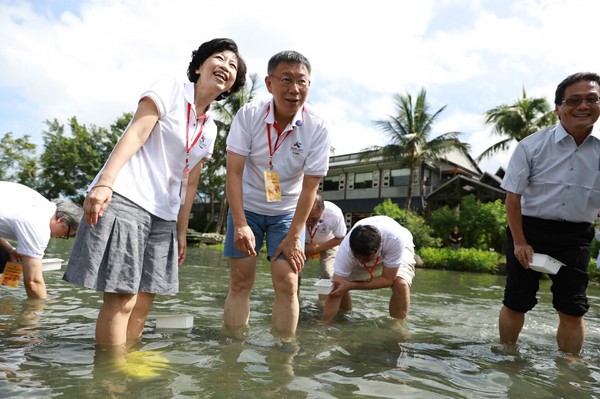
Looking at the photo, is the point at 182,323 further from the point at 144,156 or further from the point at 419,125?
the point at 419,125

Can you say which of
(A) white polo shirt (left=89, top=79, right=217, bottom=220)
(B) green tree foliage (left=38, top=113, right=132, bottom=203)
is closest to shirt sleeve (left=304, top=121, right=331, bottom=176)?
(A) white polo shirt (left=89, top=79, right=217, bottom=220)

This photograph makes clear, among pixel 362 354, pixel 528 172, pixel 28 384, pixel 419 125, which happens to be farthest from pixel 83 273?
pixel 419 125

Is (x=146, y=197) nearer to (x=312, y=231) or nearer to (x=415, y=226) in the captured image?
(x=312, y=231)

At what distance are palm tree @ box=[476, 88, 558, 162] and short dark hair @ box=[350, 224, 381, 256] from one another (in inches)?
998

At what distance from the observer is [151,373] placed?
2475 mm

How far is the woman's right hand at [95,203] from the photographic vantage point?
2.27 meters

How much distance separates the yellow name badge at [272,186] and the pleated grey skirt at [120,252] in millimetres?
814

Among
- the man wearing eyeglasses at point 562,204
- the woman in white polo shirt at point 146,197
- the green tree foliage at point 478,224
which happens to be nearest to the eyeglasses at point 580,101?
the man wearing eyeglasses at point 562,204

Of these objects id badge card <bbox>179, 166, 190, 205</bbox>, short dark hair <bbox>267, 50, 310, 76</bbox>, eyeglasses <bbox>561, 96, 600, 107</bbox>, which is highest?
short dark hair <bbox>267, 50, 310, 76</bbox>

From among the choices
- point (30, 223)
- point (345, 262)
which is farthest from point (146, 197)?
point (345, 262)

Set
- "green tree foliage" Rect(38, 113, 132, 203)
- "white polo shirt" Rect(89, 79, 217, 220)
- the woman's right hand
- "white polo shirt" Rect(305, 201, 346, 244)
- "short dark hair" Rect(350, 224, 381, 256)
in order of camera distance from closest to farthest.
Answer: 1. the woman's right hand
2. "white polo shirt" Rect(89, 79, 217, 220)
3. "short dark hair" Rect(350, 224, 381, 256)
4. "white polo shirt" Rect(305, 201, 346, 244)
5. "green tree foliage" Rect(38, 113, 132, 203)

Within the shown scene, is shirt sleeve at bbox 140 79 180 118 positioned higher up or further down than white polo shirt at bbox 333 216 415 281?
higher up

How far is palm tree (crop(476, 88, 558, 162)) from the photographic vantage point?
26922mm

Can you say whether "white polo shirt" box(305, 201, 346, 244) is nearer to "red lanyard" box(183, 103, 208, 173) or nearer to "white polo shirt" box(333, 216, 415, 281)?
"white polo shirt" box(333, 216, 415, 281)
